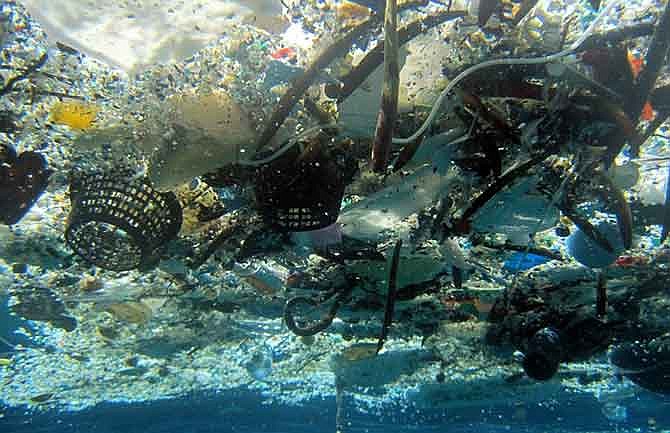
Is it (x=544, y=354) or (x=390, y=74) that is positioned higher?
(x=390, y=74)

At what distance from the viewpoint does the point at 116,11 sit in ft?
10.7

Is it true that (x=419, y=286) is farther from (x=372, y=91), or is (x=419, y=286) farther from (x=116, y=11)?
(x=116, y=11)

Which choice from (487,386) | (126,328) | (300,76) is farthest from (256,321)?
(487,386)

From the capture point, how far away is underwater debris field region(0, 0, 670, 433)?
3307 mm

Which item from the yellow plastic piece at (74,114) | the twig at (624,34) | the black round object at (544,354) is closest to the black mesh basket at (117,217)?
the yellow plastic piece at (74,114)

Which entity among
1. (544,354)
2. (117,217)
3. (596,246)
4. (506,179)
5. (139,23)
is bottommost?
(544,354)

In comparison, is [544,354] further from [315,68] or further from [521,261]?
[315,68]

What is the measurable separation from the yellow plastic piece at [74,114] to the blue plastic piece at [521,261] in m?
5.74

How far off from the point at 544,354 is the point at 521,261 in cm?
157

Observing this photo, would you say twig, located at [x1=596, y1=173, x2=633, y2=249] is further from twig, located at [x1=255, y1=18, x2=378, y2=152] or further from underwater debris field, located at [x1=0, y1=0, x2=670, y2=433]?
twig, located at [x1=255, y1=18, x2=378, y2=152]

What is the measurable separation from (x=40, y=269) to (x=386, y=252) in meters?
6.14

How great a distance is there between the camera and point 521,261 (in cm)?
658

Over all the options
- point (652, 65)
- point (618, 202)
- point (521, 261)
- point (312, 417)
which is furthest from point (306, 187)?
point (312, 417)

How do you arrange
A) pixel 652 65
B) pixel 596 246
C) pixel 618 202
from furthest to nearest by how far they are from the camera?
pixel 596 246, pixel 618 202, pixel 652 65
